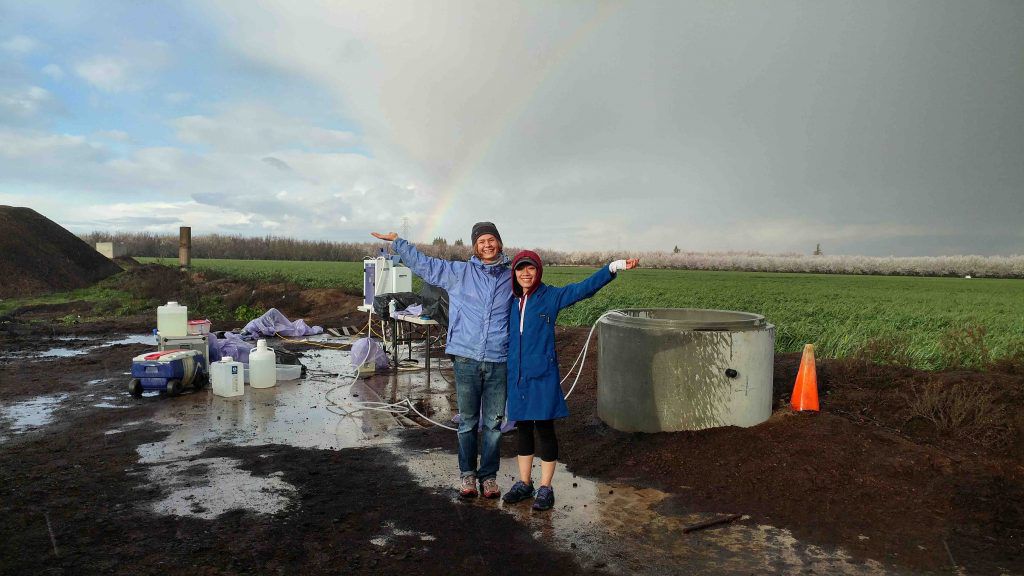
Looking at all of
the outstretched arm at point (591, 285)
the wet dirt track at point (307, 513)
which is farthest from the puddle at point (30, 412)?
the outstretched arm at point (591, 285)

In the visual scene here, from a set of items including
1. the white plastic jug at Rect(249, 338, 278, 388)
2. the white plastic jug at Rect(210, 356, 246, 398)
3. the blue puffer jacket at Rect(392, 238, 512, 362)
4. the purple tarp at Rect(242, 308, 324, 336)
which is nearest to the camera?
the blue puffer jacket at Rect(392, 238, 512, 362)

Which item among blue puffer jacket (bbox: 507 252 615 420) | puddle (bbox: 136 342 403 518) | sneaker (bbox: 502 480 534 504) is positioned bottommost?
puddle (bbox: 136 342 403 518)

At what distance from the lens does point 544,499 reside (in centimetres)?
470

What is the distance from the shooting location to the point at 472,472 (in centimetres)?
500

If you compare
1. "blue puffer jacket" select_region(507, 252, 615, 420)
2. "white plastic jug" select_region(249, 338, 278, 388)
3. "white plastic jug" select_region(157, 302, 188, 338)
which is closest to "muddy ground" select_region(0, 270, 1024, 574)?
"blue puffer jacket" select_region(507, 252, 615, 420)

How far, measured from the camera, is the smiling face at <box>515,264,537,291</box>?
473 centimetres

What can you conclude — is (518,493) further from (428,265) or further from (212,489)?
(212,489)

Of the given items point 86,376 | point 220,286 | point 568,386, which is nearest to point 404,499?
point 568,386

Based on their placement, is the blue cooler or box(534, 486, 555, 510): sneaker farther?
the blue cooler

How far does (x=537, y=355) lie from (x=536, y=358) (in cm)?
2

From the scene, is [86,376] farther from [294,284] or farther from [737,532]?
[294,284]

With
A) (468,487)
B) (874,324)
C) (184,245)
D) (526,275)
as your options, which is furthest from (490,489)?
(184,245)

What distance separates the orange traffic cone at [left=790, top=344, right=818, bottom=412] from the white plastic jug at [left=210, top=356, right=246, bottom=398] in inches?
254

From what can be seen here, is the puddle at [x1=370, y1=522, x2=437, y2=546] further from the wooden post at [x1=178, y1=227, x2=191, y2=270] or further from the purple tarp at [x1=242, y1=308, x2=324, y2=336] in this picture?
the wooden post at [x1=178, y1=227, x2=191, y2=270]
